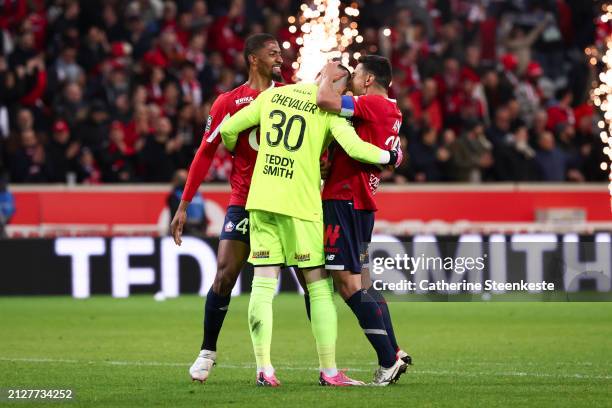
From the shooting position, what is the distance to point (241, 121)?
9039mm

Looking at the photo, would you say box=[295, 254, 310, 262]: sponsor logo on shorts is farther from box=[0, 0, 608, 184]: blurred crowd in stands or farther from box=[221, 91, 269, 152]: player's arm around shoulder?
box=[0, 0, 608, 184]: blurred crowd in stands

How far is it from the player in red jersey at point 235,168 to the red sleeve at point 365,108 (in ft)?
2.30

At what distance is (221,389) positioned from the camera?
8.94 metres

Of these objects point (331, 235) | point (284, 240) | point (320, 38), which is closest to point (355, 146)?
point (331, 235)

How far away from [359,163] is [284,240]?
722 mm

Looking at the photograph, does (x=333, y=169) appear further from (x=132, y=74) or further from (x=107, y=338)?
(x=132, y=74)

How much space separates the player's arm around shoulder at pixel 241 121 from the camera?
29.5 feet

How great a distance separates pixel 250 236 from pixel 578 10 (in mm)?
17169

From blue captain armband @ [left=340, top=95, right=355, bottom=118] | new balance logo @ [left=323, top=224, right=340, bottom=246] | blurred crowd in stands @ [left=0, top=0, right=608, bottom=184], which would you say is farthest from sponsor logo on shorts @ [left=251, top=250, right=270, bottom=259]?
blurred crowd in stands @ [left=0, top=0, right=608, bottom=184]

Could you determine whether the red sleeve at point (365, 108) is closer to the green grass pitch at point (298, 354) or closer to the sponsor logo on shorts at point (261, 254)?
the sponsor logo on shorts at point (261, 254)

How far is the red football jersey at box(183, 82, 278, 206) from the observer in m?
9.34

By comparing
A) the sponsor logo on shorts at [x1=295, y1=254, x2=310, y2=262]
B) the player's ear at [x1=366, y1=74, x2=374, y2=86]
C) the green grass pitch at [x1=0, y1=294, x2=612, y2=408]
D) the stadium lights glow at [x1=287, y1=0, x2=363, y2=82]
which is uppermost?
the player's ear at [x1=366, y1=74, x2=374, y2=86]

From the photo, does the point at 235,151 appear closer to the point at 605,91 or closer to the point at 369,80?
the point at 369,80

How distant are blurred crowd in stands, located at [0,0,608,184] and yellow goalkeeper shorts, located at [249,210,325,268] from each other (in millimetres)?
11007
